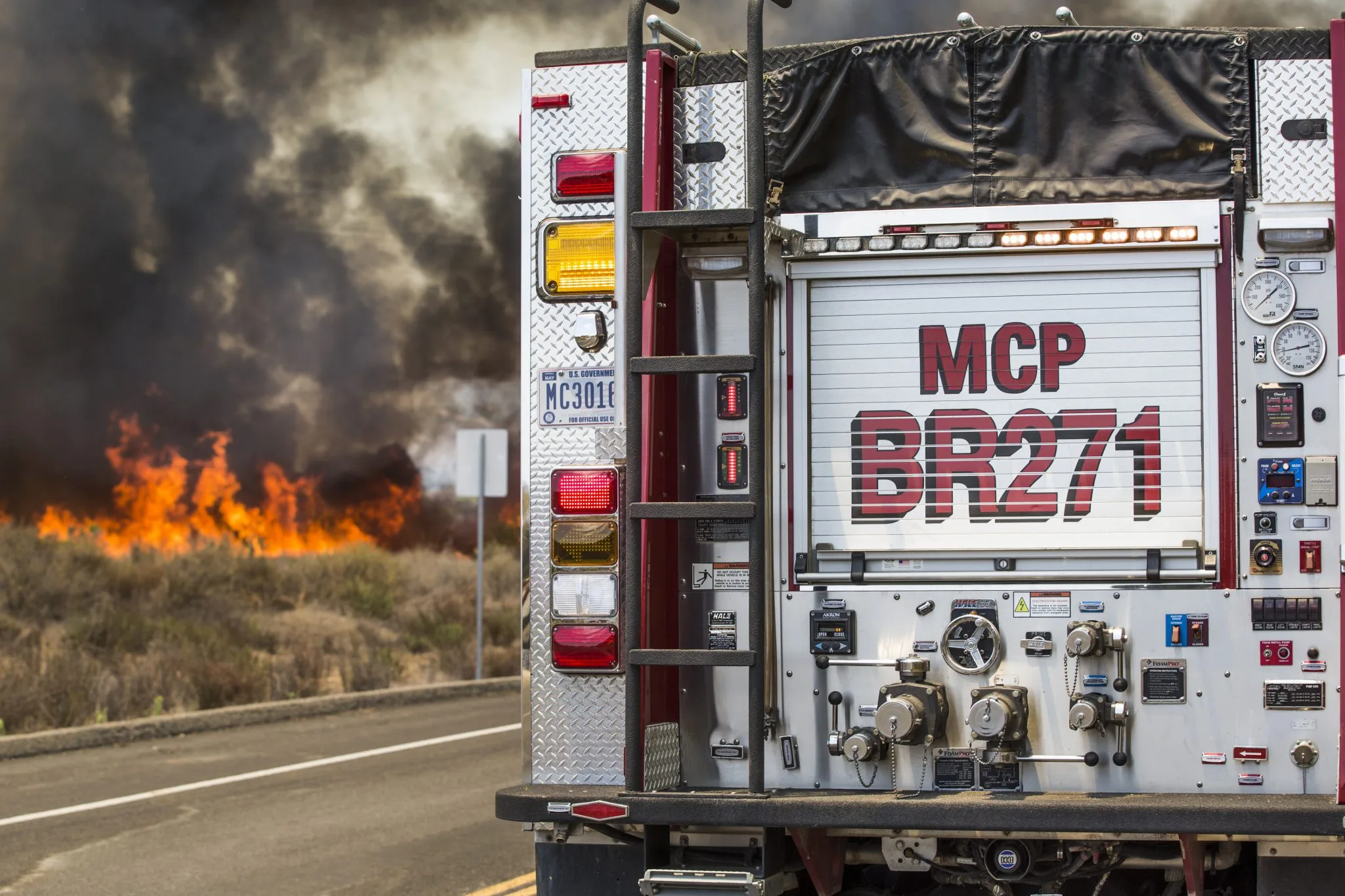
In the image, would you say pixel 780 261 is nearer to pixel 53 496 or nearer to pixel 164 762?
pixel 164 762

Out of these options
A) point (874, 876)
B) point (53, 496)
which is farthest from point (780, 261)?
point (53, 496)

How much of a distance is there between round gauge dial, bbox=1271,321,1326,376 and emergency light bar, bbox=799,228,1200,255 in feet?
1.35

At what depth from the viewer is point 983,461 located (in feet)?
17.3

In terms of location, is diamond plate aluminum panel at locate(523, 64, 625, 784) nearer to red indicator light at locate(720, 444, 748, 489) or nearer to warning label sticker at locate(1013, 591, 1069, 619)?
red indicator light at locate(720, 444, 748, 489)

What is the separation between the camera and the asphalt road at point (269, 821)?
9250mm

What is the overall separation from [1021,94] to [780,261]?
97 centimetres

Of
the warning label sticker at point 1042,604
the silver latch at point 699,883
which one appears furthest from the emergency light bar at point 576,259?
the silver latch at point 699,883

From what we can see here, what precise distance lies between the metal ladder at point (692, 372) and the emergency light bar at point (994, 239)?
0.38m

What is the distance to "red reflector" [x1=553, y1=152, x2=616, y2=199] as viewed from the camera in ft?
17.9

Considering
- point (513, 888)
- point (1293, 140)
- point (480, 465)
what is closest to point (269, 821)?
point (513, 888)

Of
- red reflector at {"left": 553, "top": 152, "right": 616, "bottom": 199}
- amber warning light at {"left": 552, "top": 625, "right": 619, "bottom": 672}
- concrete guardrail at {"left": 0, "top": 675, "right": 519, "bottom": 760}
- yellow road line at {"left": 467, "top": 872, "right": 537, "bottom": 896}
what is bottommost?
yellow road line at {"left": 467, "top": 872, "right": 537, "bottom": 896}

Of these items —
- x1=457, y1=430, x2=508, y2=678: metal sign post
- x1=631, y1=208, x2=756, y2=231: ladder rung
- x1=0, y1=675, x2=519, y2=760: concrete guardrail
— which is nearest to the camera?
x1=631, y1=208, x2=756, y2=231: ladder rung

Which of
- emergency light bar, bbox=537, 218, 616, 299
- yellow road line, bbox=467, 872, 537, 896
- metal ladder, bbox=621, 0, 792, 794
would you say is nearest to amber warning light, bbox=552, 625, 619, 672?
metal ladder, bbox=621, 0, 792, 794

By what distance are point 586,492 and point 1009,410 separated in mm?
1396
